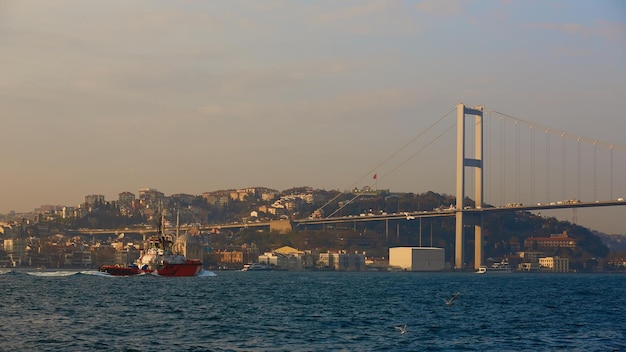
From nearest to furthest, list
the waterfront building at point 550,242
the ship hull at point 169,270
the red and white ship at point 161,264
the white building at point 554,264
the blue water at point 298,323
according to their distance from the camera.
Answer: the blue water at point 298,323 < the ship hull at point 169,270 < the red and white ship at point 161,264 < the white building at point 554,264 < the waterfront building at point 550,242

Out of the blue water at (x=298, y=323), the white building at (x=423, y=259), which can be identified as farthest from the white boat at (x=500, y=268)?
the blue water at (x=298, y=323)

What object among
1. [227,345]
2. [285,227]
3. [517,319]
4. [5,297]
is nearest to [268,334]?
[227,345]

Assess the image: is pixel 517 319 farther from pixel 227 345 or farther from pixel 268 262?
pixel 268 262

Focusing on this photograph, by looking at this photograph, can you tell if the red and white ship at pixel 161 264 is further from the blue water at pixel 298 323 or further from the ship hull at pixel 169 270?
the blue water at pixel 298 323

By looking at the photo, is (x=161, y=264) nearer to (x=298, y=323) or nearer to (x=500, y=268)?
(x=298, y=323)

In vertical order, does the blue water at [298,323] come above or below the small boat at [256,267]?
above

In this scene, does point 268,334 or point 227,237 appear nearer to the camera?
point 268,334

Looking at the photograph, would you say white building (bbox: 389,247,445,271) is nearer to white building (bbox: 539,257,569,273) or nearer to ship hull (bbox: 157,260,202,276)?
white building (bbox: 539,257,569,273)

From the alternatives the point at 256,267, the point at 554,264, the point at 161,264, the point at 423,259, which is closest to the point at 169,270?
the point at 161,264

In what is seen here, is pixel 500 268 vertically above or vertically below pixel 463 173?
below

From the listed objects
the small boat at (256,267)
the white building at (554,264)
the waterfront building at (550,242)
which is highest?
the waterfront building at (550,242)

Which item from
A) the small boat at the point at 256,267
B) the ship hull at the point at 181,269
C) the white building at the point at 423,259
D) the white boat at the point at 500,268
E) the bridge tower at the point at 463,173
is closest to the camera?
the ship hull at the point at 181,269
